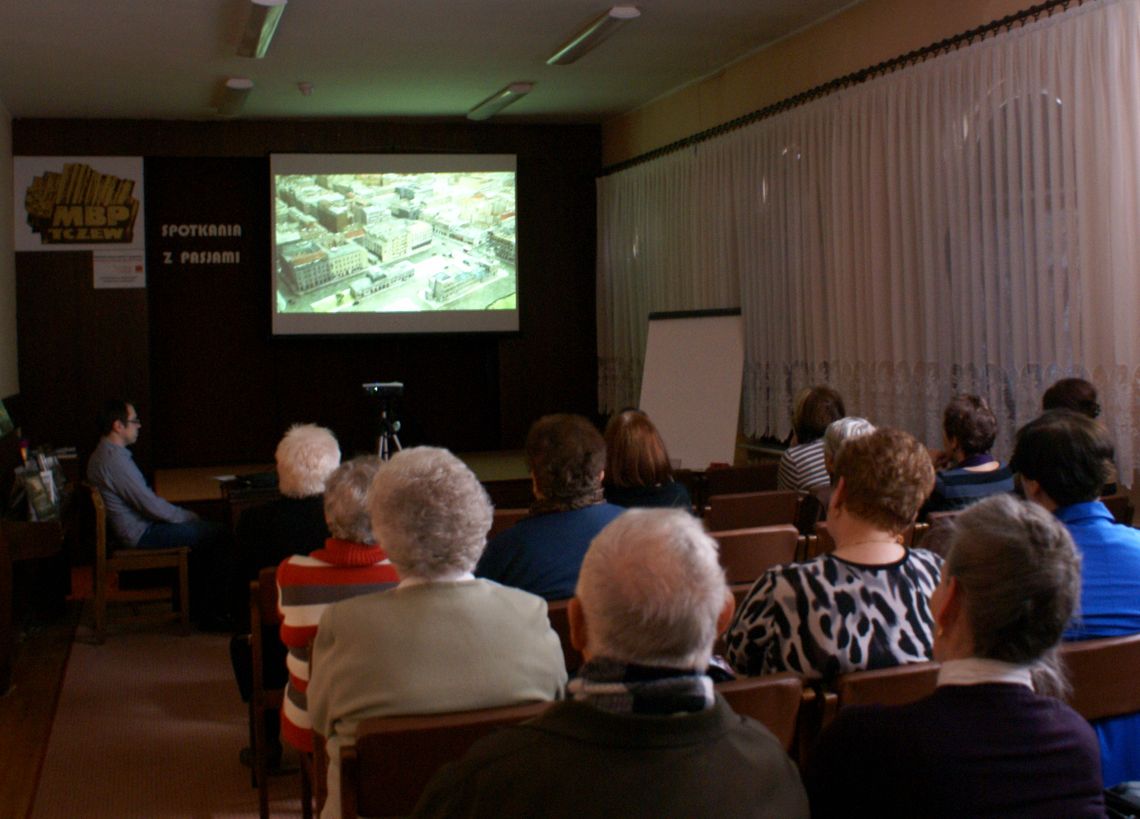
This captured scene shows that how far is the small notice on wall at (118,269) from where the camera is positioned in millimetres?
9258

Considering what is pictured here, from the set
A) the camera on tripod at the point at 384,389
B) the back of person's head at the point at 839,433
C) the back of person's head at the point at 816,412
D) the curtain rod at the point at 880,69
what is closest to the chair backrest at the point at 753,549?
the back of person's head at the point at 839,433

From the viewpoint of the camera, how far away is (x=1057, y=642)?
1559 mm

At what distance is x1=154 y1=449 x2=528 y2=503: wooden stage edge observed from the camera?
783 cm

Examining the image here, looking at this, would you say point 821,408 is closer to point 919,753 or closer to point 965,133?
point 965,133

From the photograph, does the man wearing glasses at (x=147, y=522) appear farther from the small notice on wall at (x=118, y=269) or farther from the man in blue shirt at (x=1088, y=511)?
the man in blue shirt at (x=1088, y=511)

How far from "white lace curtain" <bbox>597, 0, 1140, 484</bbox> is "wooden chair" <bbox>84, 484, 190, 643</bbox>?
3.64 m

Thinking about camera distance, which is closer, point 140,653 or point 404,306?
point 140,653

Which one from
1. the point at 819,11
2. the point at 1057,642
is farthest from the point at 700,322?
the point at 1057,642

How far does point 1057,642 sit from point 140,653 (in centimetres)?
500

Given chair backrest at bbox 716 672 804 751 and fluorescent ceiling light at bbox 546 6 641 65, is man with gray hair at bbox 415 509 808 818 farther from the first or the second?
fluorescent ceiling light at bbox 546 6 641 65

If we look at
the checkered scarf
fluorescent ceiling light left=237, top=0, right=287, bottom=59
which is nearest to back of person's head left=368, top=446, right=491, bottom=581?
the checkered scarf

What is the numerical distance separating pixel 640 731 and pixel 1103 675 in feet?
3.74

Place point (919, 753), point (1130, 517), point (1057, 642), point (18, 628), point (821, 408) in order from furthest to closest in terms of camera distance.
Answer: point (18, 628), point (821, 408), point (1130, 517), point (1057, 642), point (919, 753)

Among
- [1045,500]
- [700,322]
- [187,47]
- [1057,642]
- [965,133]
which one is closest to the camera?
[1057,642]
